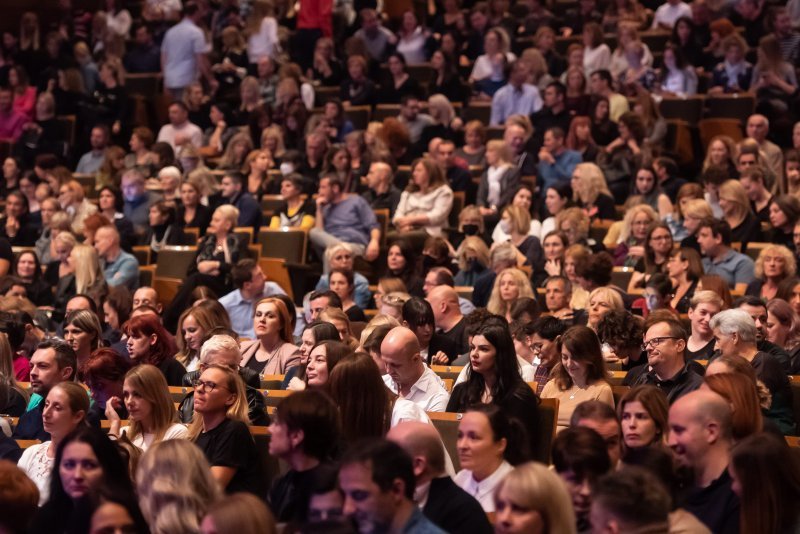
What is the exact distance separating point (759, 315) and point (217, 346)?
7.32 feet

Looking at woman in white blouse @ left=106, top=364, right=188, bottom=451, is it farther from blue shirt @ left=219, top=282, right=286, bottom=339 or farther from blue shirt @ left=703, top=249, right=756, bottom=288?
blue shirt @ left=703, top=249, right=756, bottom=288

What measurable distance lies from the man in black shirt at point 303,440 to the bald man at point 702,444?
959 mm

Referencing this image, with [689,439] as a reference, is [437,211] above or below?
below

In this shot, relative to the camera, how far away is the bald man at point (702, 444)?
13.3 feet

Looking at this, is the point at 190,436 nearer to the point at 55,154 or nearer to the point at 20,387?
the point at 20,387

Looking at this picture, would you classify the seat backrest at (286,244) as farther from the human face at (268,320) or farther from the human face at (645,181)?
the human face at (268,320)

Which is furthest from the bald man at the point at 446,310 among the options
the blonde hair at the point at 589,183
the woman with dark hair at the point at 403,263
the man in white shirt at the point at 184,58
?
the man in white shirt at the point at 184,58

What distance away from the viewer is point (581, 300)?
25.3 feet

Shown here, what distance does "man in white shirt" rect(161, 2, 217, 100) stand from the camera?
1251 cm

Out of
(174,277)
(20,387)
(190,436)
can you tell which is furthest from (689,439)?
(174,277)

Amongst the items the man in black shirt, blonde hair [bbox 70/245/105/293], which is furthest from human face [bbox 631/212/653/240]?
the man in black shirt

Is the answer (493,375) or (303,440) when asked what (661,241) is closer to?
(493,375)

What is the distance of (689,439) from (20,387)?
3.37 metres

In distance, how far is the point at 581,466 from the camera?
389cm
